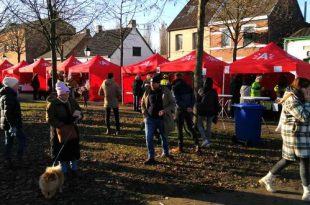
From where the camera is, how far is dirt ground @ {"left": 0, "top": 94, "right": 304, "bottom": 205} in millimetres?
5926

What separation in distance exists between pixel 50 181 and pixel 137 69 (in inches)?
594

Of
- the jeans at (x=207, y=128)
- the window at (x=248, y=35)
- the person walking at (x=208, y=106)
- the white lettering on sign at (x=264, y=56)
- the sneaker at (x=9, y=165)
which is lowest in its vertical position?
the sneaker at (x=9, y=165)

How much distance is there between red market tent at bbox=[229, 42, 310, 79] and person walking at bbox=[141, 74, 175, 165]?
26.3 feet

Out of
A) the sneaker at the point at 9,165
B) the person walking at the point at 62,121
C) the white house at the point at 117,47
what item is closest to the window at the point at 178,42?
the white house at the point at 117,47

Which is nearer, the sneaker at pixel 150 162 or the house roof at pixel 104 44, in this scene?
the sneaker at pixel 150 162

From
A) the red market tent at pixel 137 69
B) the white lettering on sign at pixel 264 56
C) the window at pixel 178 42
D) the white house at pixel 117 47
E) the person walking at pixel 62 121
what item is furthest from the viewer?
the white house at pixel 117 47

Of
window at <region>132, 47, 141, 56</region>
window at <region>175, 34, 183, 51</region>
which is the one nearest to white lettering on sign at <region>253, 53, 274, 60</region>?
window at <region>175, 34, 183, 51</region>

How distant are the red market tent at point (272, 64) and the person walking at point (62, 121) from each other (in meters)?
10.0

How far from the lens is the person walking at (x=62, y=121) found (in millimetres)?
6349

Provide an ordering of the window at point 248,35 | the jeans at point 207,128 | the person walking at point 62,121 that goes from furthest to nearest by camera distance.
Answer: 1. the window at point 248,35
2. the jeans at point 207,128
3. the person walking at point 62,121

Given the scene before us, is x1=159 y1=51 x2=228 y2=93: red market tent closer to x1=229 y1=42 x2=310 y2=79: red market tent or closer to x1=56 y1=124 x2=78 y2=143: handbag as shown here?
x1=229 y1=42 x2=310 y2=79: red market tent

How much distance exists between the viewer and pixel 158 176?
23.0 feet

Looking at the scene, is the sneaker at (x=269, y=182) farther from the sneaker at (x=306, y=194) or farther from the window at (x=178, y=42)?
the window at (x=178, y=42)

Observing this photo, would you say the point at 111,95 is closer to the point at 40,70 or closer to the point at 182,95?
the point at 182,95
